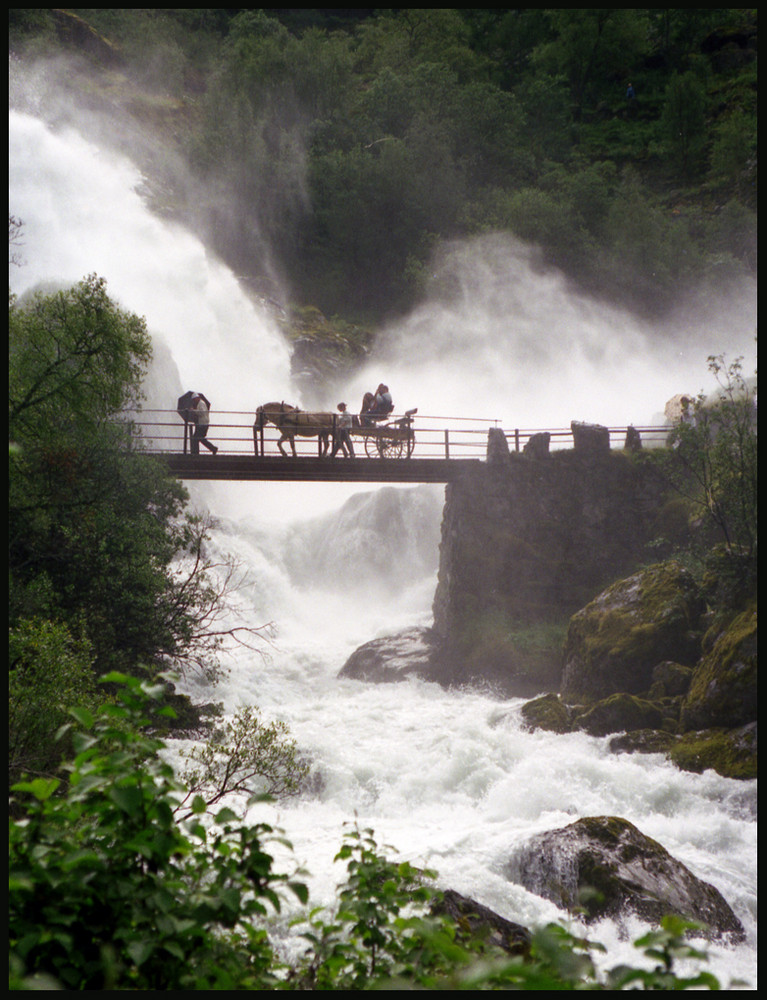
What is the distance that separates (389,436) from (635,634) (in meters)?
9.31

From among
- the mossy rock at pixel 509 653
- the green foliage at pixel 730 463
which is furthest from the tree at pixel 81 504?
the green foliage at pixel 730 463

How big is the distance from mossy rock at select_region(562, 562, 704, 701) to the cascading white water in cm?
250

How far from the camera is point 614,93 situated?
7144cm

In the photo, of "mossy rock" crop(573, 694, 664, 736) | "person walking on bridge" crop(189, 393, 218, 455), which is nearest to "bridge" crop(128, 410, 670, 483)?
"person walking on bridge" crop(189, 393, 218, 455)

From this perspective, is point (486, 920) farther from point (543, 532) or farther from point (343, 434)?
point (543, 532)

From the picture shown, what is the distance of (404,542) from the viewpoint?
1483 inches

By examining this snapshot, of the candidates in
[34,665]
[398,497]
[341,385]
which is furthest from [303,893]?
[341,385]

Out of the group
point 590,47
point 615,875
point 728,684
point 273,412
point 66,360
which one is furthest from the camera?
point 590,47

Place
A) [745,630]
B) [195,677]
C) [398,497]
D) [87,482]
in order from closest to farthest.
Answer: [87,482] < [745,630] < [195,677] < [398,497]

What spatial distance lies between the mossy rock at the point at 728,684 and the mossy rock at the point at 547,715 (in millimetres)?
3120

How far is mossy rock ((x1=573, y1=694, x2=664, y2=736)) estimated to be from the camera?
18.1 metres

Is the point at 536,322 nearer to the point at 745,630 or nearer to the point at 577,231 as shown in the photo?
the point at 577,231

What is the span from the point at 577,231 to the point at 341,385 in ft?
65.3

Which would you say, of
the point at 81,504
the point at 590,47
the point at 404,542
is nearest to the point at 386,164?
the point at 404,542
